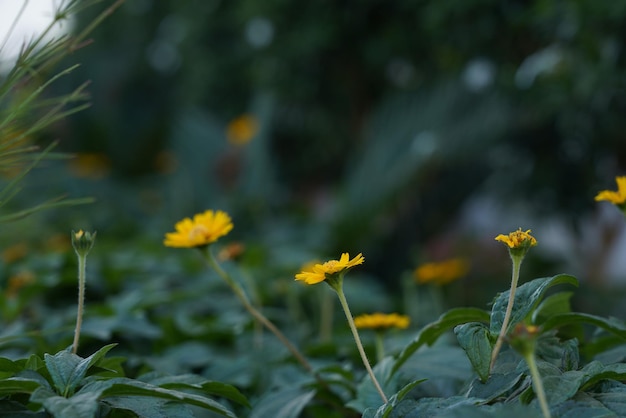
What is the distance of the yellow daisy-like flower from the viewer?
3.16 feet

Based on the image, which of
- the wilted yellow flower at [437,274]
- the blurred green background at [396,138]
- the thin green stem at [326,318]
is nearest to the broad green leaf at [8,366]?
the thin green stem at [326,318]

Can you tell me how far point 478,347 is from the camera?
0.72 meters

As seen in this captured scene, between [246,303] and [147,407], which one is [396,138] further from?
[147,407]

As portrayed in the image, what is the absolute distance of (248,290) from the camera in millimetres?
1737

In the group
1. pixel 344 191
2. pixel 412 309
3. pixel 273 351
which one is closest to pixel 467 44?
pixel 344 191

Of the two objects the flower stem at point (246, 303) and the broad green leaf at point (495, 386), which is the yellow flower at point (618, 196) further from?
the flower stem at point (246, 303)

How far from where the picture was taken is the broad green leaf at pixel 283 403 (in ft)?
3.00

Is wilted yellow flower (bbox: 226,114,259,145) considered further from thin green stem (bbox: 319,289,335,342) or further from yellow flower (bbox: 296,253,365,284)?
yellow flower (bbox: 296,253,365,284)

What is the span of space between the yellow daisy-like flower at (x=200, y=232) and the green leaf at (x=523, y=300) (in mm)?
356

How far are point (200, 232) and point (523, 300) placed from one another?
420mm

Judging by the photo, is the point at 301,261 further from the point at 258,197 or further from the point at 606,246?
the point at 606,246

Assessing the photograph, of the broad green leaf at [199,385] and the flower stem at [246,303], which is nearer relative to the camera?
the broad green leaf at [199,385]

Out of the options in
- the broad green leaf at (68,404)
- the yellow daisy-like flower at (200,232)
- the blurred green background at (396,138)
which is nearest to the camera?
the broad green leaf at (68,404)

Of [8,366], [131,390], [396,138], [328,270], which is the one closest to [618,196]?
[328,270]
